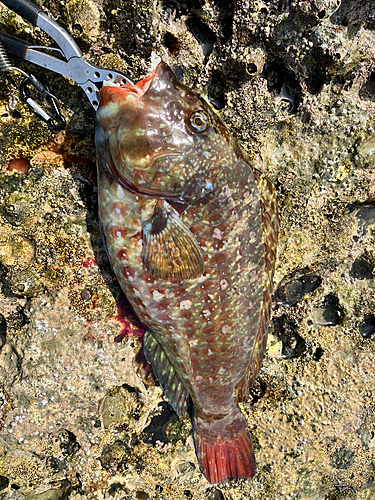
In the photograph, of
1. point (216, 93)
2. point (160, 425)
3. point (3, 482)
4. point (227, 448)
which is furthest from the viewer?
point (160, 425)

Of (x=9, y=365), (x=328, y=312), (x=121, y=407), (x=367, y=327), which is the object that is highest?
(x=9, y=365)

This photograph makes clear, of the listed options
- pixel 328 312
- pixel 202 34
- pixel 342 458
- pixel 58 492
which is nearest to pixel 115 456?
pixel 58 492

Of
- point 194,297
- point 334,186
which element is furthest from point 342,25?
point 194,297

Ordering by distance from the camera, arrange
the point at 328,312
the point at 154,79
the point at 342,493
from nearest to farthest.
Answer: the point at 154,79
the point at 328,312
the point at 342,493

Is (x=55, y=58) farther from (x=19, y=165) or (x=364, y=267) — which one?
(x=364, y=267)

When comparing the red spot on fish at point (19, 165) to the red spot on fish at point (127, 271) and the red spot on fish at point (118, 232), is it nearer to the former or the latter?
the red spot on fish at point (118, 232)

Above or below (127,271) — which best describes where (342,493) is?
below

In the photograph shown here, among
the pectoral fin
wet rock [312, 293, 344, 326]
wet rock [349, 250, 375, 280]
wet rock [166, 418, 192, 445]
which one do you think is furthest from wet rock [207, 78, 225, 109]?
wet rock [166, 418, 192, 445]
